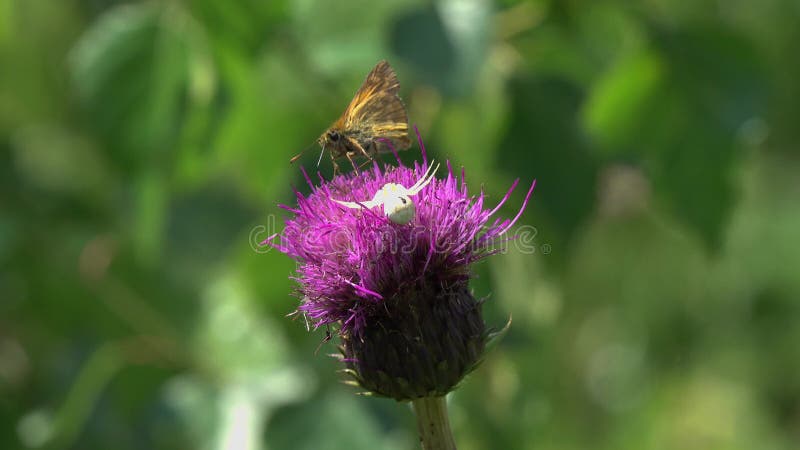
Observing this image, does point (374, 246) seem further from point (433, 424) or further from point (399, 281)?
point (433, 424)

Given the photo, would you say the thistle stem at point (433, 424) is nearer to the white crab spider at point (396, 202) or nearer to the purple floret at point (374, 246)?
the purple floret at point (374, 246)

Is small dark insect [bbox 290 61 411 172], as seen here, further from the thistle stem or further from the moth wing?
the thistle stem

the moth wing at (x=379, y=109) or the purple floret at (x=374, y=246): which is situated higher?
the moth wing at (x=379, y=109)

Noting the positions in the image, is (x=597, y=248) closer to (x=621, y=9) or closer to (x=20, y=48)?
(x=621, y=9)

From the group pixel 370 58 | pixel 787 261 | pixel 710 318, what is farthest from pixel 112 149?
pixel 787 261

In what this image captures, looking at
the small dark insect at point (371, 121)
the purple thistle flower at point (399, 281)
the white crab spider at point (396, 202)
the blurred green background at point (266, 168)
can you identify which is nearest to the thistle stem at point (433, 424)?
the purple thistle flower at point (399, 281)

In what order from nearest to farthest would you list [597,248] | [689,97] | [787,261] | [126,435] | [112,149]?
1. [112,149]
2. [689,97]
3. [126,435]
4. [597,248]
5. [787,261]
